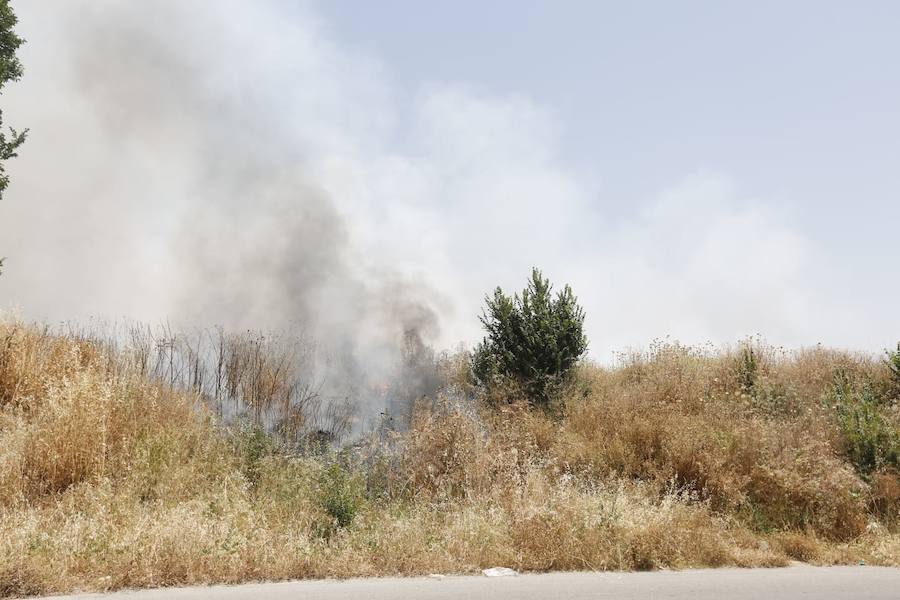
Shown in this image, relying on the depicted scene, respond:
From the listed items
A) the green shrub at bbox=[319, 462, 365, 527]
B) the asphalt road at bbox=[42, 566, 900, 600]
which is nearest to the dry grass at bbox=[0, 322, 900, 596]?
the green shrub at bbox=[319, 462, 365, 527]

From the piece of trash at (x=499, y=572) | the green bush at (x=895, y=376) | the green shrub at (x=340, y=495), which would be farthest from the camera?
the green bush at (x=895, y=376)

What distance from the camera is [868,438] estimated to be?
9.54 meters

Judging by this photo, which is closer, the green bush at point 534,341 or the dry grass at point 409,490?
the dry grass at point 409,490

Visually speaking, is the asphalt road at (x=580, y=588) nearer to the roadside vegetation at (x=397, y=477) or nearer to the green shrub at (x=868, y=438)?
the roadside vegetation at (x=397, y=477)

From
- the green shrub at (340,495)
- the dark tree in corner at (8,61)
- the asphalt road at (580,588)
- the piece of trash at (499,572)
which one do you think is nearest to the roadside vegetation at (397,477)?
the green shrub at (340,495)

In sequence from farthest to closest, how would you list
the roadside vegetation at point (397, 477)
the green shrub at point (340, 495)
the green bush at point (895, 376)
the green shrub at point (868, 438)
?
1. the green bush at point (895, 376)
2. the green shrub at point (868, 438)
3. the green shrub at point (340, 495)
4. the roadside vegetation at point (397, 477)

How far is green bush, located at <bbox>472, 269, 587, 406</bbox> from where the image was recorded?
14133 millimetres

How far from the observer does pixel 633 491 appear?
8.58m

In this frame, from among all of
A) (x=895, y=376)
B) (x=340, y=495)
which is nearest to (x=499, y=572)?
(x=340, y=495)

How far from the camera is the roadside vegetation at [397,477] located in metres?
5.80

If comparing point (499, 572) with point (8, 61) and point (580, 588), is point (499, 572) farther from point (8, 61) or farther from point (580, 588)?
point (8, 61)

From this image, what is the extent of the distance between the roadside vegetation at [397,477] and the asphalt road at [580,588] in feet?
0.84

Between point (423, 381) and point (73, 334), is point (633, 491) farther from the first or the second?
A: point (73, 334)

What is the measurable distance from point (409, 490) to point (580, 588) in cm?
385
